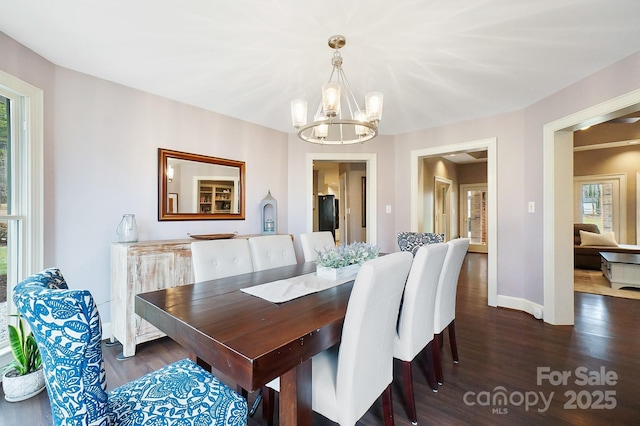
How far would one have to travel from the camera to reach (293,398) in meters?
1.07

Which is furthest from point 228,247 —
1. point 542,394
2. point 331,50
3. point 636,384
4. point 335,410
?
point 636,384

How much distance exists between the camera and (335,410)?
1.13 meters

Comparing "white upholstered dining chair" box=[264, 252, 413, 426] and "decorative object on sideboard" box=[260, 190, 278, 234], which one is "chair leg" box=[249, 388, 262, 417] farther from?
"decorative object on sideboard" box=[260, 190, 278, 234]

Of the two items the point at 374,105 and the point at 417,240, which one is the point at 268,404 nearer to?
the point at 374,105

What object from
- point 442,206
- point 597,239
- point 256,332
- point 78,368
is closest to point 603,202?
point 597,239

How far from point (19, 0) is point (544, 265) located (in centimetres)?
471

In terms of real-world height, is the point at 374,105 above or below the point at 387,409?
above

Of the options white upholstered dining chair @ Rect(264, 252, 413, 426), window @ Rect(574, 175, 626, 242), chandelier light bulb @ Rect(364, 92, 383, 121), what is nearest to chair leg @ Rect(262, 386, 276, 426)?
white upholstered dining chair @ Rect(264, 252, 413, 426)

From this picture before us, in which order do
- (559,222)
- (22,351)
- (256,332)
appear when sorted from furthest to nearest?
1. (559,222)
2. (22,351)
3. (256,332)

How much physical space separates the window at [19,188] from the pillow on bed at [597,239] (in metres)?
8.02

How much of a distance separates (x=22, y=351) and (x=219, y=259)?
130 centimetres

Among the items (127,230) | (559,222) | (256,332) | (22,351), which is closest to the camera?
(256,332)

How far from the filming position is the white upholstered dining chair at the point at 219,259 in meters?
1.93

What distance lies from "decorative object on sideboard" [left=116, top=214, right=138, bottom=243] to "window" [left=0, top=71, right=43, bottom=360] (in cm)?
53
